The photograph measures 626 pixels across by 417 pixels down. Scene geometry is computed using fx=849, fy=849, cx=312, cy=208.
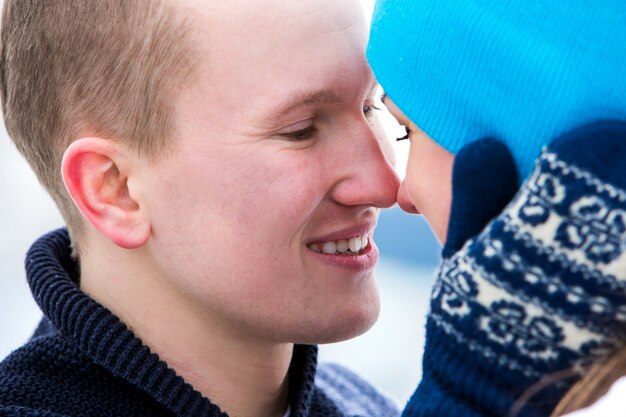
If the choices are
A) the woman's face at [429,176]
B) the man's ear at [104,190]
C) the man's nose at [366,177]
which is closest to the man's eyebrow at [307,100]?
the man's nose at [366,177]

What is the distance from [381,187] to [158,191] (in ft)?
1.45

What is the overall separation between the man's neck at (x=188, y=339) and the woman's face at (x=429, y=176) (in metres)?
0.56

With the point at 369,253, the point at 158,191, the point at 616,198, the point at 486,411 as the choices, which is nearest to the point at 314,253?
the point at 369,253

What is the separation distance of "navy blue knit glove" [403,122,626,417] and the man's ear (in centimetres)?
69

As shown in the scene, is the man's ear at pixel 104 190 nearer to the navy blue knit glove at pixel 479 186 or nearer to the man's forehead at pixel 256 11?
the man's forehead at pixel 256 11

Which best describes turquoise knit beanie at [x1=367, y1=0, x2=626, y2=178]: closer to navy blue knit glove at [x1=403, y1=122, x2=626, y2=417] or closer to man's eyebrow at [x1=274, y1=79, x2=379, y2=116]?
navy blue knit glove at [x1=403, y1=122, x2=626, y2=417]

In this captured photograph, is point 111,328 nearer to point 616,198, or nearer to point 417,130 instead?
point 417,130

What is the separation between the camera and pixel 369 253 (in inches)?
72.1

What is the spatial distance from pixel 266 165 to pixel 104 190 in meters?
0.34

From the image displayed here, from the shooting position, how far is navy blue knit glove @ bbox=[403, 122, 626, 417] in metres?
1.17

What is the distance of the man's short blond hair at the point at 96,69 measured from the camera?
5.50 ft

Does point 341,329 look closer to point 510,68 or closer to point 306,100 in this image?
point 306,100

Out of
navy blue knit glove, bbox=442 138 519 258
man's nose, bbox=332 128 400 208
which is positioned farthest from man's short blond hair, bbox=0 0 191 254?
navy blue knit glove, bbox=442 138 519 258

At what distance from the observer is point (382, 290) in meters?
4.63
